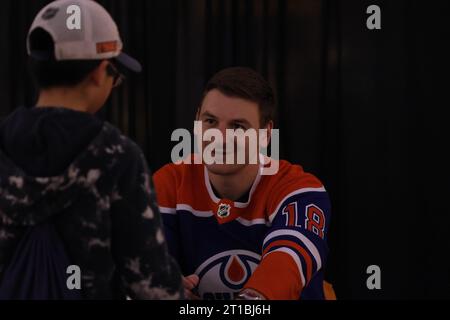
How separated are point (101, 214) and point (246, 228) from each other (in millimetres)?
700

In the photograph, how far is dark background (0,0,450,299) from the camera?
2.52 metres

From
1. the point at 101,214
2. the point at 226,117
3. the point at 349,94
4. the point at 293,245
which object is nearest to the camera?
the point at 101,214

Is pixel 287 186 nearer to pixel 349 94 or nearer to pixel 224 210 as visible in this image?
pixel 224 210

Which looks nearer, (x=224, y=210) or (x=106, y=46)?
(x=106, y=46)

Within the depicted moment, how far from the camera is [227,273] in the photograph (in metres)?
1.52

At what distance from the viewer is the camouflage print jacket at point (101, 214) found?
0.88 meters

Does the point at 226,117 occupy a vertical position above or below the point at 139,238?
above

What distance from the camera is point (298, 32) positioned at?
256cm

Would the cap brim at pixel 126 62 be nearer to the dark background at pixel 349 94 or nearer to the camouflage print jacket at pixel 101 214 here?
the camouflage print jacket at pixel 101 214

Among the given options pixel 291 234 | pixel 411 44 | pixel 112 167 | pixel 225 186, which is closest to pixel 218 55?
pixel 411 44

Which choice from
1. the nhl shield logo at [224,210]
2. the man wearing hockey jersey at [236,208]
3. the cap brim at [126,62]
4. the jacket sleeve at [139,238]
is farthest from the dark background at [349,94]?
the jacket sleeve at [139,238]

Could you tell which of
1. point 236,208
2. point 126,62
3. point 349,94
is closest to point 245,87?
point 236,208
